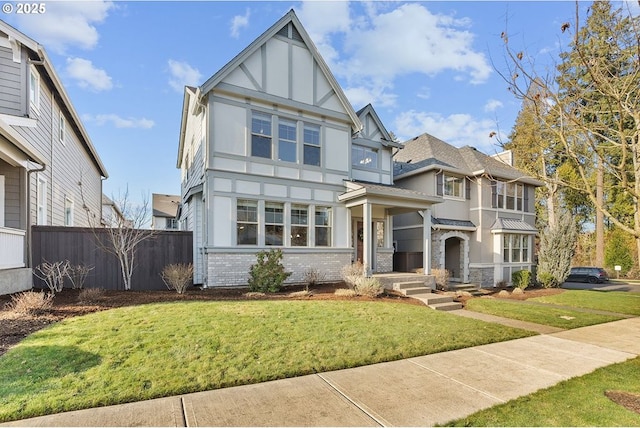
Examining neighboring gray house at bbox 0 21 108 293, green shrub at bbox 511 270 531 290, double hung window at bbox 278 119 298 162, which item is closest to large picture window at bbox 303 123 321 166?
double hung window at bbox 278 119 298 162

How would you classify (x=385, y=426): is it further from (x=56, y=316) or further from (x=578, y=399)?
(x=56, y=316)

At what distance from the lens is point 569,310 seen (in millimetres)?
10703

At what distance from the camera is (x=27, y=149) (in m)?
8.67

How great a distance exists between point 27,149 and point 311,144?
8647 mm

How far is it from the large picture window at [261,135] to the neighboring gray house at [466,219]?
27.6ft

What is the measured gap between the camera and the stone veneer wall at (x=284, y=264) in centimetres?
1084

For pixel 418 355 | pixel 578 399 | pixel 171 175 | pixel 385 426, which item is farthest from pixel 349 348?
pixel 171 175

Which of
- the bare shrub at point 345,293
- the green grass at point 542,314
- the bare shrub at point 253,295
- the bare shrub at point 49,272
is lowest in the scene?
the green grass at point 542,314

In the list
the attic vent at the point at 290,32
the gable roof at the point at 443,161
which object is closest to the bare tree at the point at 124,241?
the attic vent at the point at 290,32

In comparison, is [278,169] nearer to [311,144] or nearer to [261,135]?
[261,135]

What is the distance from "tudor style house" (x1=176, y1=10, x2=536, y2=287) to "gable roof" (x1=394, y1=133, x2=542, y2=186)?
1013 millimetres

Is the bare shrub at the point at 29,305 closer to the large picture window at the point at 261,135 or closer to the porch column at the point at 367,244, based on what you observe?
the large picture window at the point at 261,135

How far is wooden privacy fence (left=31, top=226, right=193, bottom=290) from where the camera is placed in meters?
10.1

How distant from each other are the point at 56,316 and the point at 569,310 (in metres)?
14.0
